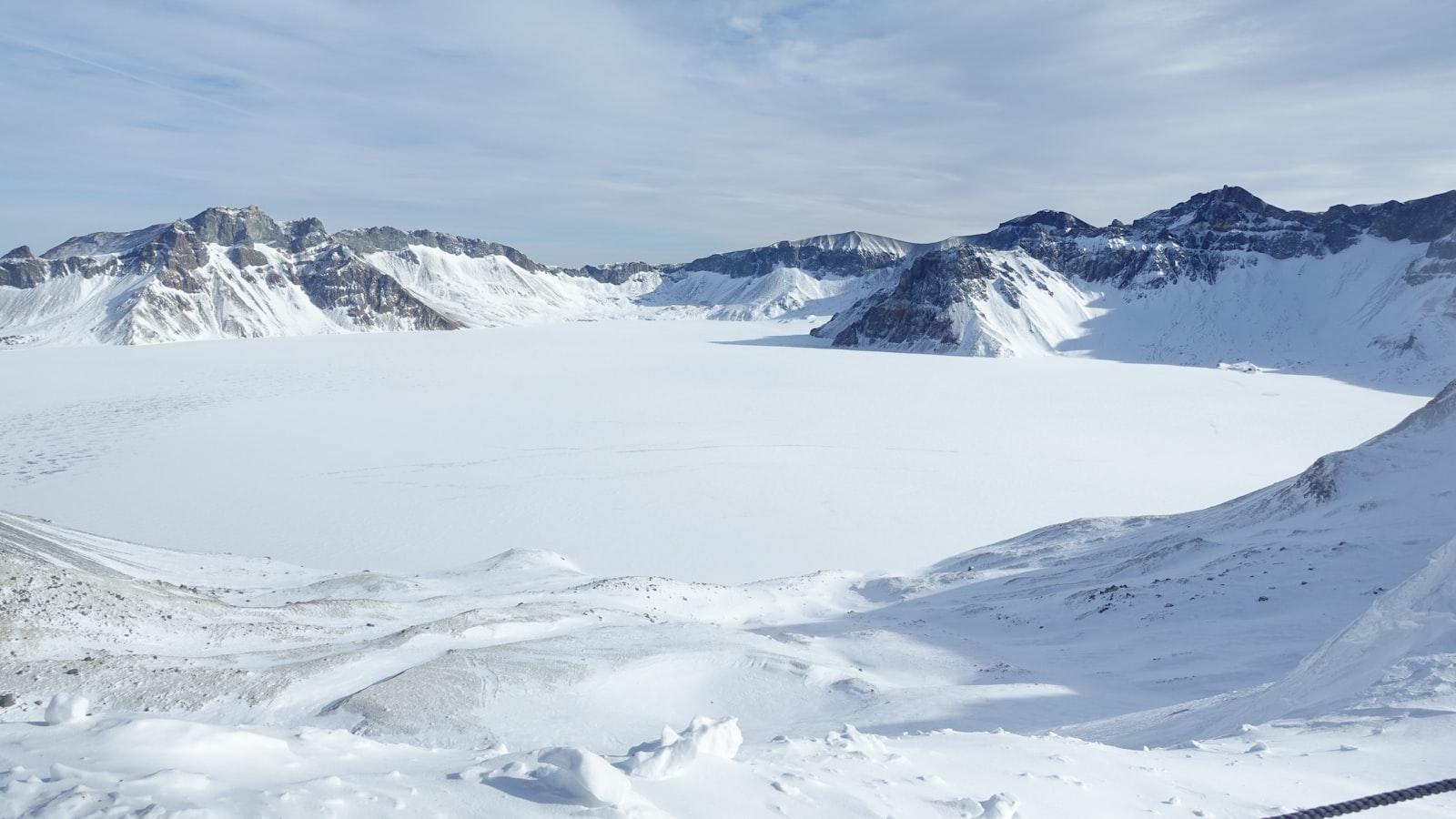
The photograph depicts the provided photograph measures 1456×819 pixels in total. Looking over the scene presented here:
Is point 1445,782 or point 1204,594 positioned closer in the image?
point 1445,782

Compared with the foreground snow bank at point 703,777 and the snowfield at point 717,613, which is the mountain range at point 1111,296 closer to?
the snowfield at point 717,613

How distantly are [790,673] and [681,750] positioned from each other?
377 inches

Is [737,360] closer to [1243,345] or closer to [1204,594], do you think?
[1243,345]

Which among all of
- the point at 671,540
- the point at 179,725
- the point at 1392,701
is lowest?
the point at 671,540

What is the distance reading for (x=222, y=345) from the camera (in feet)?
412

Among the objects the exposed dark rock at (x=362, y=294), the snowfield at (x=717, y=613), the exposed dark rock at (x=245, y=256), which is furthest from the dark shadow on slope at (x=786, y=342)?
the exposed dark rock at (x=245, y=256)

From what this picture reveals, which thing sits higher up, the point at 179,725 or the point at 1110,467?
the point at 179,725

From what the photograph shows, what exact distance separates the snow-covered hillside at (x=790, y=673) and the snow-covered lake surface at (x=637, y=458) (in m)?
5.31

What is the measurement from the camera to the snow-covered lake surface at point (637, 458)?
30156 mm

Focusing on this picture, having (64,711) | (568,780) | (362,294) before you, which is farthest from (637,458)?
(362,294)

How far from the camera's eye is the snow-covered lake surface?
98.9ft

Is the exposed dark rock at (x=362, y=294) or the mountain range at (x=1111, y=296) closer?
the mountain range at (x=1111, y=296)

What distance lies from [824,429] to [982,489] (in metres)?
15.2

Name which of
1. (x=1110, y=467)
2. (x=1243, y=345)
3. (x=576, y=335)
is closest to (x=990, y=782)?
(x=1110, y=467)
